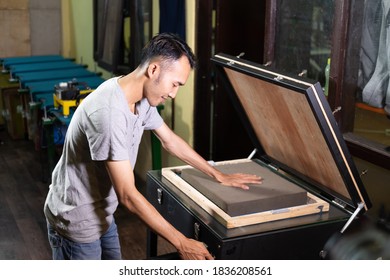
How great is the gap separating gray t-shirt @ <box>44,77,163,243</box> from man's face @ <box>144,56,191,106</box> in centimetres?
12

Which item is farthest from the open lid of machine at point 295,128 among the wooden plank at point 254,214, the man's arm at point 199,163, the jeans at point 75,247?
the jeans at point 75,247

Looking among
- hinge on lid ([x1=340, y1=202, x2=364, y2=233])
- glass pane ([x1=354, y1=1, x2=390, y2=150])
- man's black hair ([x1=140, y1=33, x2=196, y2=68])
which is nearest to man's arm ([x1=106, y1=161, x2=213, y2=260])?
man's black hair ([x1=140, y1=33, x2=196, y2=68])

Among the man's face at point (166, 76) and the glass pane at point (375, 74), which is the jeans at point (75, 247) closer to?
the man's face at point (166, 76)

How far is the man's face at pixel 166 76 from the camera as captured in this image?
1.99m

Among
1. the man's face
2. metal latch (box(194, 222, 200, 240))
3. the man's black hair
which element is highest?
the man's black hair

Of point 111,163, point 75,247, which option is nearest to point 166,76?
point 111,163

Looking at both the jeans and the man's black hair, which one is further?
the jeans

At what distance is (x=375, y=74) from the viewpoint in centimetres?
262

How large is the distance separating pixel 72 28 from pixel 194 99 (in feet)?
10.7

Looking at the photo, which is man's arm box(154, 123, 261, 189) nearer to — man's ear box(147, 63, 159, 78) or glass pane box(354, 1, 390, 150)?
man's ear box(147, 63, 159, 78)

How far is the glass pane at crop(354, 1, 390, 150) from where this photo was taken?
257 centimetres

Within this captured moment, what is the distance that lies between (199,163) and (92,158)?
63cm

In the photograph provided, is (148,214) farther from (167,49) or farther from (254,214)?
(167,49)
